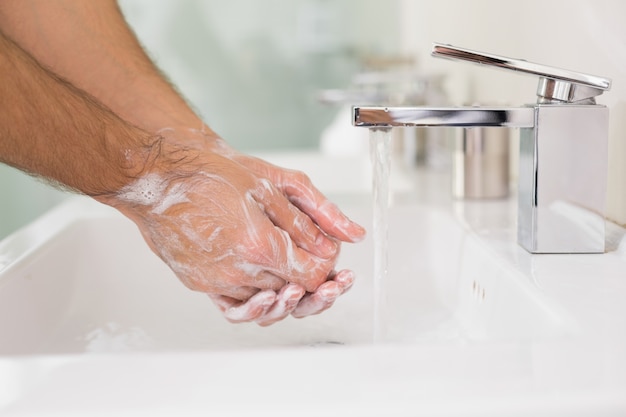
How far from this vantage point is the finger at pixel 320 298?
0.64m

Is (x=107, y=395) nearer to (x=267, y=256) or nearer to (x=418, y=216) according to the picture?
(x=267, y=256)

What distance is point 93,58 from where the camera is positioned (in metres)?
0.82

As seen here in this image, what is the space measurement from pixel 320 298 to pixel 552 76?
252 mm

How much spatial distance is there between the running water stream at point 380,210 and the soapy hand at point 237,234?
0.06 ft

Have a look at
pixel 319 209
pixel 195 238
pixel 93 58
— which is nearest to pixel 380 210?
pixel 319 209

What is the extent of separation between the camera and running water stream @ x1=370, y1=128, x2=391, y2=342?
65 cm

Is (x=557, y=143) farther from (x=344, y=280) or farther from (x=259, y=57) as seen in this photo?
(x=259, y=57)

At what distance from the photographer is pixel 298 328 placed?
2.43 feet

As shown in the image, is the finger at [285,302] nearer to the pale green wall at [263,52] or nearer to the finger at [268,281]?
the finger at [268,281]

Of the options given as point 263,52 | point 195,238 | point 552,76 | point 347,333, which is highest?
point 263,52

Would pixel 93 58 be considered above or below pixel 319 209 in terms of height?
above

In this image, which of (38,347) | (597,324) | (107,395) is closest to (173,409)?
(107,395)

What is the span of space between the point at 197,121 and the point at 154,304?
0.20 meters

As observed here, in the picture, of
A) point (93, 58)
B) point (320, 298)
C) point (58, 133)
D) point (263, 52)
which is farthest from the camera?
point (263, 52)
